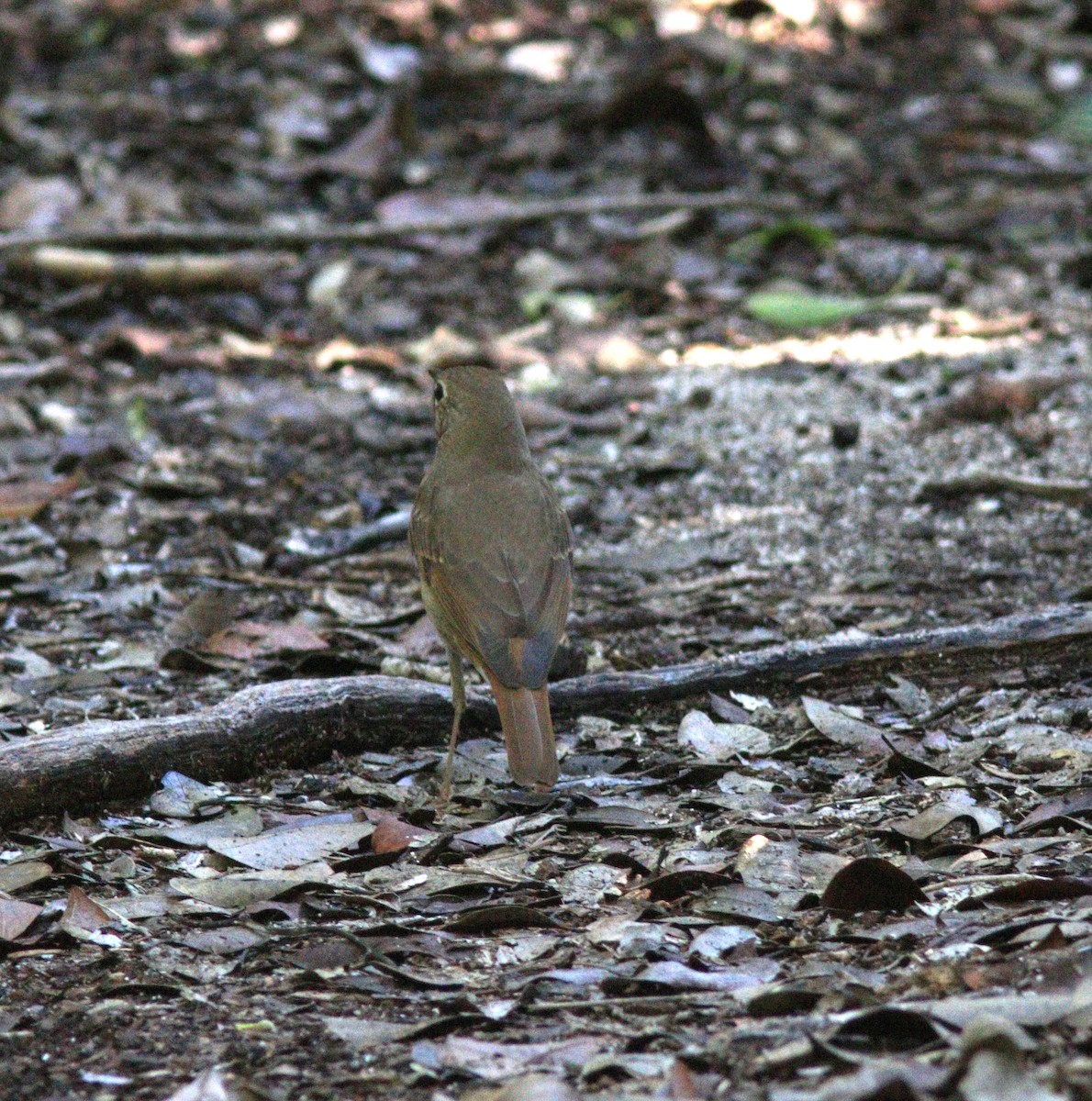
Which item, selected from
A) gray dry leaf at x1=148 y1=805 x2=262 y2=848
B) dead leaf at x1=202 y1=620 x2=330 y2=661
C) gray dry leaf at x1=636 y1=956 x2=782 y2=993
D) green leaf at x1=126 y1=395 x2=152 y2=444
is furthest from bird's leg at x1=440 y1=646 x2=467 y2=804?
green leaf at x1=126 y1=395 x2=152 y2=444

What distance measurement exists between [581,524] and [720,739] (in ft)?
6.48

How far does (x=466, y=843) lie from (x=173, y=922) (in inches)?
28.0

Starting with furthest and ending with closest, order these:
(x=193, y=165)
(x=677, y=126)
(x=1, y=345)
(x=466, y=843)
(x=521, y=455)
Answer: (x=677, y=126) < (x=193, y=165) < (x=1, y=345) < (x=521, y=455) < (x=466, y=843)

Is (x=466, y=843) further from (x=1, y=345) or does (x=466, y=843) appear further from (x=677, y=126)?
(x=677, y=126)

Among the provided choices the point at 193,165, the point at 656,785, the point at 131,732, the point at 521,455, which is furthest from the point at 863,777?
the point at 193,165

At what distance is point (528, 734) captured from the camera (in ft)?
13.3

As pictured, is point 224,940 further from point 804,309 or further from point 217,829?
point 804,309

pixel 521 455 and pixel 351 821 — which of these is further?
pixel 521 455

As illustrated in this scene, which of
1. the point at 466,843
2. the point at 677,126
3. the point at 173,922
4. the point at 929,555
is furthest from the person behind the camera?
the point at 677,126

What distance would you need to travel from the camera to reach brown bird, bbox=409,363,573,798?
4.11 metres

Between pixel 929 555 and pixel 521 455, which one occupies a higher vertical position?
pixel 521 455

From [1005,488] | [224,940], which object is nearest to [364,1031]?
[224,940]

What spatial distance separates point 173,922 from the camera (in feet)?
11.0

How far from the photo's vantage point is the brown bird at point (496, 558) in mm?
4109
